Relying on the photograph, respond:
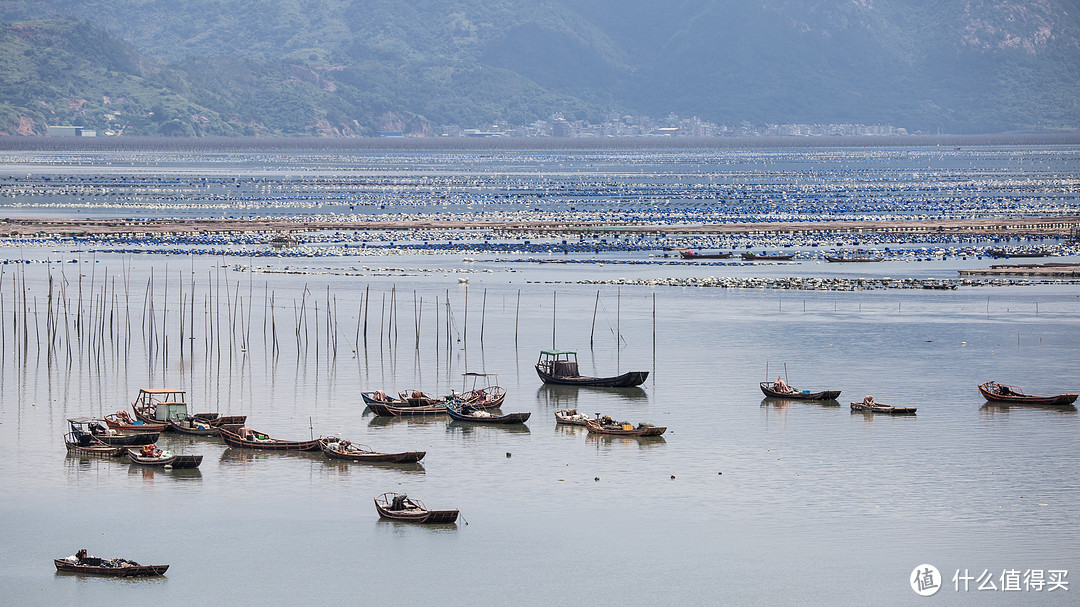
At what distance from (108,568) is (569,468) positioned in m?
13.8

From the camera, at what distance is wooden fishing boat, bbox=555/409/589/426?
49094 millimetres

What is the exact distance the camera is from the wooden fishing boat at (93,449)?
45000mm

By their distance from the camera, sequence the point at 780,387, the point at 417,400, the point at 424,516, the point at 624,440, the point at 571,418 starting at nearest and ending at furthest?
the point at 424,516 → the point at 624,440 → the point at 571,418 → the point at 417,400 → the point at 780,387

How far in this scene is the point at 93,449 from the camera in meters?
45.0

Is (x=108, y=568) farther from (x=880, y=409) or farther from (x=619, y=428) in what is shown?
(x=880, y=409)

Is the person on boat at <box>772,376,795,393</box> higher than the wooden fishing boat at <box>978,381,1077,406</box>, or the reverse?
the person on boat at <box>772,376,795,393</box>

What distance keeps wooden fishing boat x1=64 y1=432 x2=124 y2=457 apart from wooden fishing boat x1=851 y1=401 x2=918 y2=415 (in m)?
23.0

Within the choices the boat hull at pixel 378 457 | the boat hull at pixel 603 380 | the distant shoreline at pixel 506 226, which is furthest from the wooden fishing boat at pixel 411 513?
the distant shoreline at pixel 506 226

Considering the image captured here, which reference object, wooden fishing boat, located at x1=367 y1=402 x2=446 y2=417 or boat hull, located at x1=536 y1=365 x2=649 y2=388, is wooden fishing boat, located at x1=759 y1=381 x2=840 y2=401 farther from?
wooden fishing boat, located at x1=367 y1=402 x2=446 y2=417

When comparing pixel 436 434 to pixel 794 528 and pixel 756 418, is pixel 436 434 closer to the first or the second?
pixel 756 418

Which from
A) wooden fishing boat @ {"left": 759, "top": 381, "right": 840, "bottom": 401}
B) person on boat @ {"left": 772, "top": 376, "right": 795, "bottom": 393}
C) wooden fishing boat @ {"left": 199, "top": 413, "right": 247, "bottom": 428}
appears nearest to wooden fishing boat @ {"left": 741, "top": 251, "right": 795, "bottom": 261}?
person on boat @ {"left": 772, "top": 376, "right": 795, "bottom": 393}

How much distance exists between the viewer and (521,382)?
188 ft

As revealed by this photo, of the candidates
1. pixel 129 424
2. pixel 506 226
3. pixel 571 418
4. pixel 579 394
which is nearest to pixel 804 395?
pixel 579 394

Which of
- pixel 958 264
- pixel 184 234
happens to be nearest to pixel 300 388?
pixel 958 264
